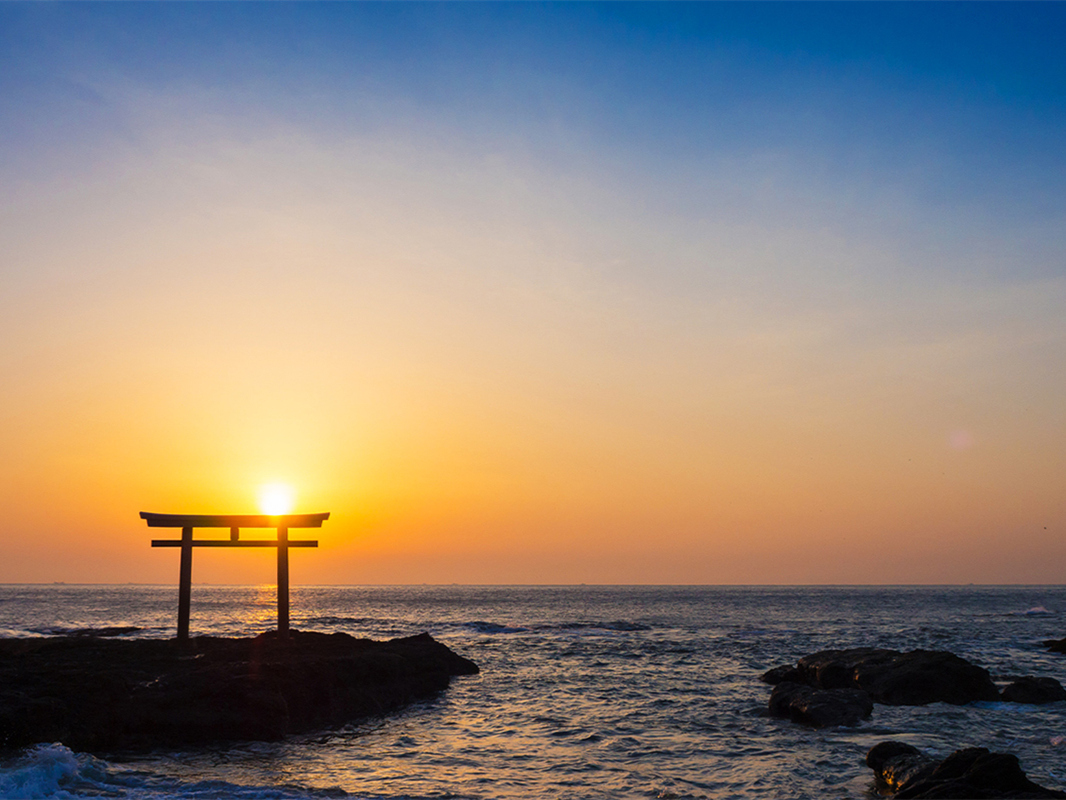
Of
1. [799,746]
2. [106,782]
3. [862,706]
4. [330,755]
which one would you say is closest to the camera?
[106,782]

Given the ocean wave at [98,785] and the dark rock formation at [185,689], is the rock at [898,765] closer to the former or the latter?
the ocean wave at [98,785]

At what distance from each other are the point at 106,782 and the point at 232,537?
10.8 meters

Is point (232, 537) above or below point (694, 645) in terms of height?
above

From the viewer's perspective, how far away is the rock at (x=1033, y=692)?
19.0 meters

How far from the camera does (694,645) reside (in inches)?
1433

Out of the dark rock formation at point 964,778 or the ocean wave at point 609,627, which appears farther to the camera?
the ocean wave at point 609,627

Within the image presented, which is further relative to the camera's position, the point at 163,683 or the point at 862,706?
the point at 862,706

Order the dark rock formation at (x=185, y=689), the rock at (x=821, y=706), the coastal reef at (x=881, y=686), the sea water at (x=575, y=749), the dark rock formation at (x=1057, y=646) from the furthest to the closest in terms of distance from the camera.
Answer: the dark rock formation at (x=1057, y=646)
the coastal reef at (x=881, y=686)
the rock at (x=821, y=706)
the dark rock formation at (x=185, y=689)
the sea water at (x=575, y=749)

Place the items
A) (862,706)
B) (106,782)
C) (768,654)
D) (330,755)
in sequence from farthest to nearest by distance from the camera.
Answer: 1. (768,654)
2. (862,706)
3. (330,755)
4. (106,782)

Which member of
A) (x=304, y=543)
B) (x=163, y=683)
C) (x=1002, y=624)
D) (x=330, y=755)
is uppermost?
(x=304, y=543)

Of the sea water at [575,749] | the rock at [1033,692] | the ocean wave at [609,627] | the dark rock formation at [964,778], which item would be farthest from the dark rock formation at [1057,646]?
the dark rock formation at [964,778]

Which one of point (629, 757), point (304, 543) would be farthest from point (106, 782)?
point (304, 543)

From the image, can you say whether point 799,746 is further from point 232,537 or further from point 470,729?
point 232,537

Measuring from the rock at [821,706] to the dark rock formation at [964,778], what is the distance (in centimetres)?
517
